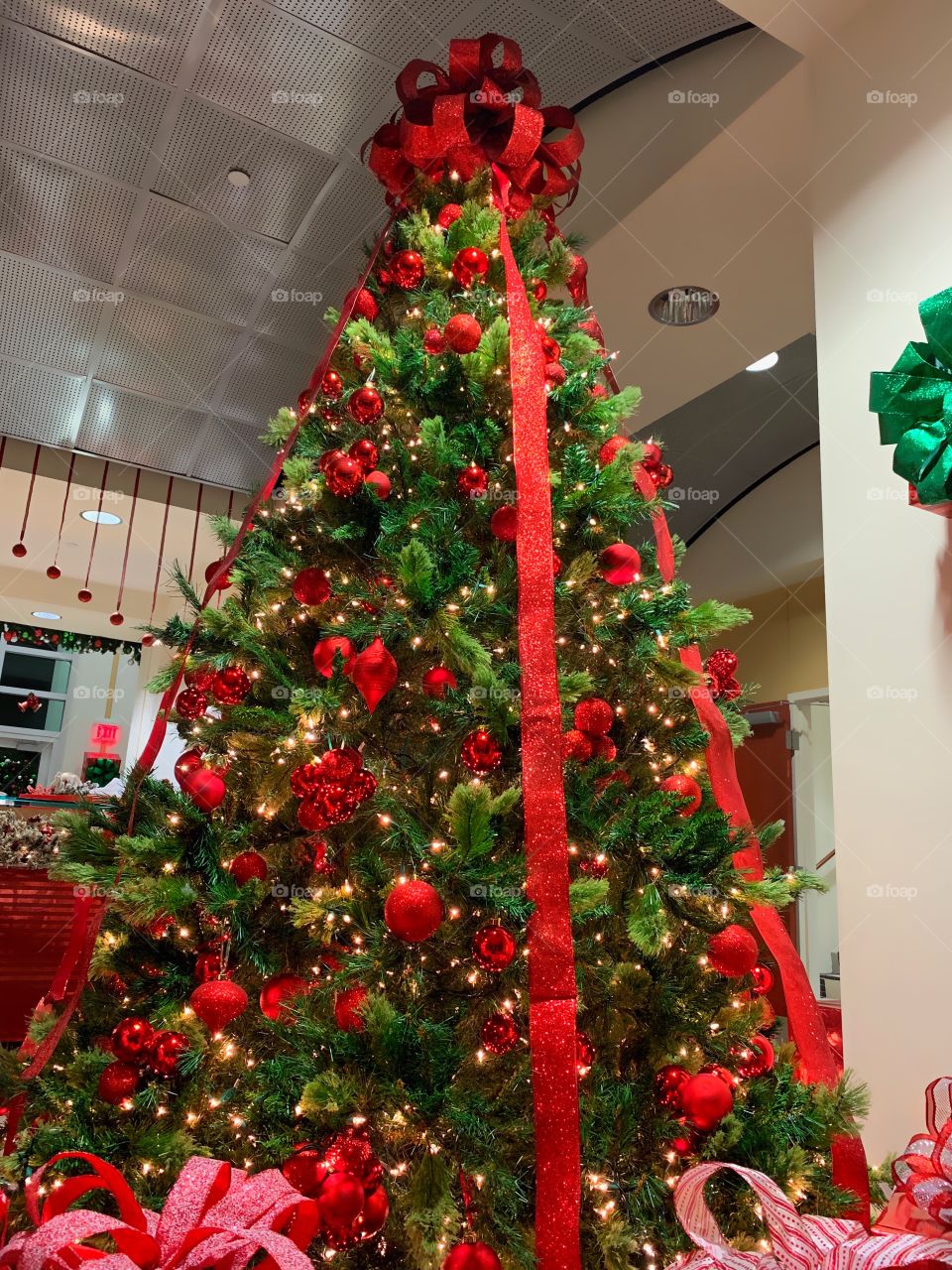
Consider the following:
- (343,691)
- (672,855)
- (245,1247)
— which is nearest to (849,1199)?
(672,855)

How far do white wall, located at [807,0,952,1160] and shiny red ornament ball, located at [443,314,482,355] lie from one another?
860mm

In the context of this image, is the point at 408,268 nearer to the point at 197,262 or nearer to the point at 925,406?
the point at 925,406

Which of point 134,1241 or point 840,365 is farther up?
point 840,365

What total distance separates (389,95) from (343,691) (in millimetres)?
2087

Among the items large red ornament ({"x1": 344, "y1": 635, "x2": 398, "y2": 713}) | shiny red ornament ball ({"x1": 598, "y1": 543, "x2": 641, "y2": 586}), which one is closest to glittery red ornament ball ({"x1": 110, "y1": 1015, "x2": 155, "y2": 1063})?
large red ornament ({"x1": 344, "y1": 635, "x2": 398, "y2": 713})

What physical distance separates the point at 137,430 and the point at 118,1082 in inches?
143

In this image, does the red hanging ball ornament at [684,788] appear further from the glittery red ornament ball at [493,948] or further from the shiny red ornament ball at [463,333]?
the shiny red ornament ball at [463,333]

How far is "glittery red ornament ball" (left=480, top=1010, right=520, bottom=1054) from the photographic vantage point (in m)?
0.98

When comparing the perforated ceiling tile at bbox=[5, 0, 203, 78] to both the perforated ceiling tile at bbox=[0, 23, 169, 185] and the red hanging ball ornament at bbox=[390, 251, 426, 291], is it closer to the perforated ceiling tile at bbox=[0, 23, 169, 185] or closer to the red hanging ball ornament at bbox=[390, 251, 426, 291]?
the perforated ceiling tile at bbox=[0, 23, 169, 185]

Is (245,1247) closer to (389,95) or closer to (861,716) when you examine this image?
(861,716)

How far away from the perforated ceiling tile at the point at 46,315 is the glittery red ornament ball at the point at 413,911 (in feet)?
10.1

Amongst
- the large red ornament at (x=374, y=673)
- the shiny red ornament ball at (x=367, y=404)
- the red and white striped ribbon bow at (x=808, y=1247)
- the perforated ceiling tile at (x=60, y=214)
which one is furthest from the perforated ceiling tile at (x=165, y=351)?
the red and white striped ribbon bow at (x=808, y=1247)

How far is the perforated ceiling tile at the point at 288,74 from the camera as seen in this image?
7.54ft

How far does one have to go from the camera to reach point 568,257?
1.69 m
